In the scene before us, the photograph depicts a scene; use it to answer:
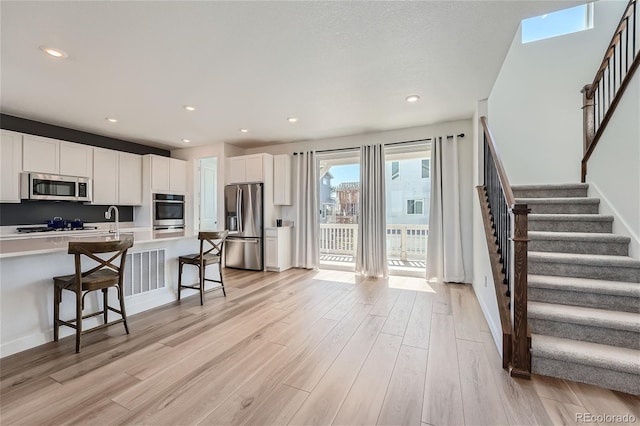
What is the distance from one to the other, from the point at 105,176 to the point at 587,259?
6.76 metres

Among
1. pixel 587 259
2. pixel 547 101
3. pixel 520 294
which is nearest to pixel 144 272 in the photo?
pixel 520 294

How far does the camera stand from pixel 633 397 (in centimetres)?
167

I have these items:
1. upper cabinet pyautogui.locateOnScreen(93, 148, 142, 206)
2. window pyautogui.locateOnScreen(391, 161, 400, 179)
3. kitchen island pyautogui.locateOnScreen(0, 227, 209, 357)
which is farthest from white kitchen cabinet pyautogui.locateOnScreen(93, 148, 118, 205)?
window pyautogui.locateOnScreen(391, 161, 400, 179)

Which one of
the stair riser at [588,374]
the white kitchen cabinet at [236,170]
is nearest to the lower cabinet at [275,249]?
the white kitchen cabinet at [236,170]

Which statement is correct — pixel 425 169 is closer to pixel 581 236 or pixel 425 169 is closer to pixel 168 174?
pixel 581 236

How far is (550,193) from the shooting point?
10.8ft

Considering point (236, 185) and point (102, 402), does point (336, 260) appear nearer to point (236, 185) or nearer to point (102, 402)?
point (236, 185)

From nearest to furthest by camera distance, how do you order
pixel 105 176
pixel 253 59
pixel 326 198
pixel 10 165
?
pixel 253 59 < pixel 10 165 < pixel 105 176 < pixel 326 198

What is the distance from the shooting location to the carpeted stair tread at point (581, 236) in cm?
244

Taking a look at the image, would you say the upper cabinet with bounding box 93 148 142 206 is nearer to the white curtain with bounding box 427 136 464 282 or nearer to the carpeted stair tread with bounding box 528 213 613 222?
the white curtain with bounding box 427 136 464 282

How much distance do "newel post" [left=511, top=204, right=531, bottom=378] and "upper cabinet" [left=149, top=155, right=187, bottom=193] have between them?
5854 mm

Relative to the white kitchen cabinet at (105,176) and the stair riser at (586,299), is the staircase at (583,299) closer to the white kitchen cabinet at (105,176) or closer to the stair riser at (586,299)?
the stair riser at (586,299)

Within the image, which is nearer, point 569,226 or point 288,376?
point 288,376

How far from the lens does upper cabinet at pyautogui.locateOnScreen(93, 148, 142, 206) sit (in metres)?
4.74
